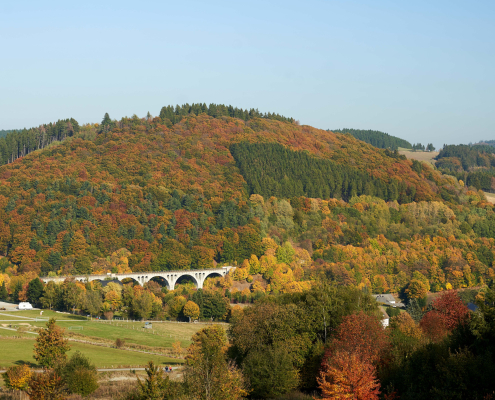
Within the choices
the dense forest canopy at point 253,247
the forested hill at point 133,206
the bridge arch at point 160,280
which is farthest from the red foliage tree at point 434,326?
the forested hill at point 133,206

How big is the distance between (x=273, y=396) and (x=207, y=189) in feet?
446

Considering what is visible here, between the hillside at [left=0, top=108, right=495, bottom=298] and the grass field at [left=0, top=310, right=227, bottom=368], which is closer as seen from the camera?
the grass field at [left=0, top=310, right=227, bottom=368]

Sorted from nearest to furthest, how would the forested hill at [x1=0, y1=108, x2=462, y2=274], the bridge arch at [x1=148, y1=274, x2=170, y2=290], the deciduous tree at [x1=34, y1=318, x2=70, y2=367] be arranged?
the deciduous tree at [x1=34, y1=318, x2=70, y2=367] < the bridge arch at [x1=148, y1=274, x2=170, y2=290] < the forested hill at [x1=0, y1=108, x2=462, y2=274]

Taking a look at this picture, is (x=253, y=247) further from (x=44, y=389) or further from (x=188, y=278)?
(x=44, y=389)

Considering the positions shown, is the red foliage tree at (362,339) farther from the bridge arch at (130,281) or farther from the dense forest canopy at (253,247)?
the bridge arch at (130,281)

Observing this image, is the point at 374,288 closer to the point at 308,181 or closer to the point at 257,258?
the point at 257,258

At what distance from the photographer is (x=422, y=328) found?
6188cm

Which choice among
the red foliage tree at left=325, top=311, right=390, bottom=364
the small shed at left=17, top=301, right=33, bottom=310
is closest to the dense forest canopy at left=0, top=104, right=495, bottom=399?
the red foliage tree at left=325, top=311, right=390, bottom=364

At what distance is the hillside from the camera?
142250 millimetres

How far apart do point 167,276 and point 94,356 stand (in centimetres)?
7460

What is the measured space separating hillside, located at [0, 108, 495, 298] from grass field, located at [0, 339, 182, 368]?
52363mm

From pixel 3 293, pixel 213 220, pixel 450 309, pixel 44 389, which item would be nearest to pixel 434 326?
pixel 450 309

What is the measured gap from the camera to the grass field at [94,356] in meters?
59.9

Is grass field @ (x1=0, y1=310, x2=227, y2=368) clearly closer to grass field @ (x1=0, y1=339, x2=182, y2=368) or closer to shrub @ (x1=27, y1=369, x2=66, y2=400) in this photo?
grass field @ (x1=0, y1=339, x2=182, y2=368)
